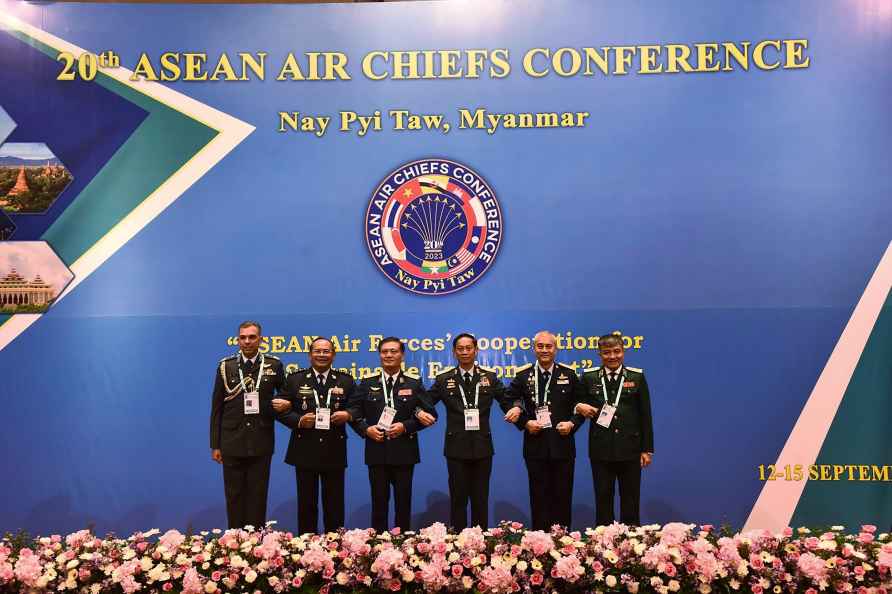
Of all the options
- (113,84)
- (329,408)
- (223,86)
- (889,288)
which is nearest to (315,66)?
(223,86)

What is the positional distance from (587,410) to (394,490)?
47.3 inches

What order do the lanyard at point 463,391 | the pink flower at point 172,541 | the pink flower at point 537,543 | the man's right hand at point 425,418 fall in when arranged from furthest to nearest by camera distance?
the lanyard at point 463,391 < the man's right hand at point 425,418 < the pink flower at point 172,541 < the pink flower at point 537,543

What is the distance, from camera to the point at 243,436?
4.25 meters

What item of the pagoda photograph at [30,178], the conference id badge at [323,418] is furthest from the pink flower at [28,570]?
the pagoda photograph at [30,178]

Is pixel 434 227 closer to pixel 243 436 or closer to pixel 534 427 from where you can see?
pixel 534 427

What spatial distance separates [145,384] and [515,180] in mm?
2879

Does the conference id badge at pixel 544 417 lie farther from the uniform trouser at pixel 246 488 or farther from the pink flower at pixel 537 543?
the uniform trouser at pixel 246 488

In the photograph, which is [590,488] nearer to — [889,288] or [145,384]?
[889,288]

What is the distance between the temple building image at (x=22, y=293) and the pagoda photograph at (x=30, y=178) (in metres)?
0.47

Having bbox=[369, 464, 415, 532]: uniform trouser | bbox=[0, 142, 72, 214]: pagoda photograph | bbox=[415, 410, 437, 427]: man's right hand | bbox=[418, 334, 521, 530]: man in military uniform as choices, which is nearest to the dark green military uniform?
bbox=[418, 334, 521, 530]: man in military uniform

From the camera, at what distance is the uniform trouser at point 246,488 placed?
14.1 ft

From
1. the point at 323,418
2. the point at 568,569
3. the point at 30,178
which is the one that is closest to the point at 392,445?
the point at 323,418

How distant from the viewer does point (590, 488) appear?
504 centimetres

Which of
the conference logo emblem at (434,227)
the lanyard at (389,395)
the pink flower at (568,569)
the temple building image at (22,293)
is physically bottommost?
the pink flower at (568,569)
